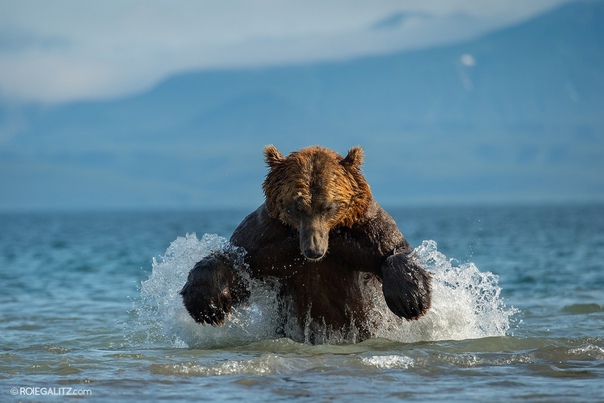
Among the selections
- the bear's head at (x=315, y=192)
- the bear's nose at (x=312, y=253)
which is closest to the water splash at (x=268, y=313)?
the bear's head at (x=315, y=192)

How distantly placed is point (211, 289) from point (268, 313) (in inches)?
33.2

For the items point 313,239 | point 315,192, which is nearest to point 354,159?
point 315,192

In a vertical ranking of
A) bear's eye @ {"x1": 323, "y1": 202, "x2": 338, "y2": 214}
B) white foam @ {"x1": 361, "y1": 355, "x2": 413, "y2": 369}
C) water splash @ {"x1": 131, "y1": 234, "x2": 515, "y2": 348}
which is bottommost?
white foam @ {"x1": 361, "y1": 355, "x2": 413, "y2": 369}

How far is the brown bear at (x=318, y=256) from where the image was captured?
780cm

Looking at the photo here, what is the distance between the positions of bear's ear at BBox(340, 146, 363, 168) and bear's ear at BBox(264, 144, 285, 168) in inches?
18.9

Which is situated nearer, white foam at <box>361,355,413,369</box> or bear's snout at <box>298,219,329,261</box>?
bear's snout at <box>298,219,329,261</box>

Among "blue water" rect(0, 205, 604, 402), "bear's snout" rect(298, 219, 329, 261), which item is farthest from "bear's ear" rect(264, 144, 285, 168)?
"blue water" rect(0, 205, 604, 402)

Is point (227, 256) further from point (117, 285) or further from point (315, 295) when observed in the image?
point (117, 285)

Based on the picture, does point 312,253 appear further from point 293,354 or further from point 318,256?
point 293,354

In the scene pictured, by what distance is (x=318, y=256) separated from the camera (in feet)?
24.8

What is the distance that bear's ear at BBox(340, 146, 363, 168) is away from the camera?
806 centimetres

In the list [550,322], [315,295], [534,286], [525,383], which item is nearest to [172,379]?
[315,295]

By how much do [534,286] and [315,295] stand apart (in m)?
10.4

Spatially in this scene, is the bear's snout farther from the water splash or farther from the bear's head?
the water splash
